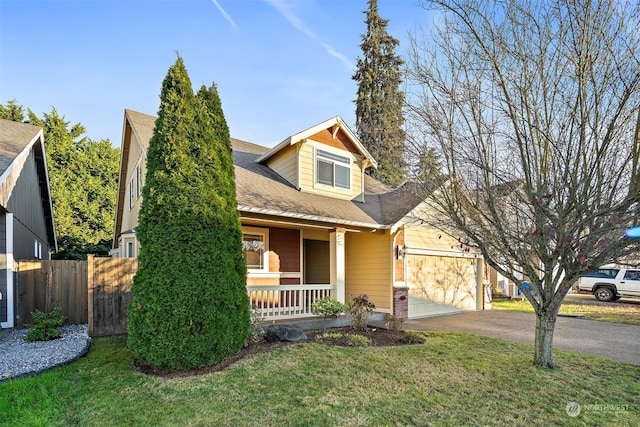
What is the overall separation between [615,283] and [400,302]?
558 inches

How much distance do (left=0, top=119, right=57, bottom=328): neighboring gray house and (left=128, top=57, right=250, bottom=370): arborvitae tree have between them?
15.8 feet

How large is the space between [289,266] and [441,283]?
5561mm

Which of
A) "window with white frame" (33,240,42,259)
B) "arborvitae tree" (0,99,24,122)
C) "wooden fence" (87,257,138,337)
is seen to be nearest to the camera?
"wooden fence" (87,257,138,337)

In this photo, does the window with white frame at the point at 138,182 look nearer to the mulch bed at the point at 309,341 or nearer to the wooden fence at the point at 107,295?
the wooden fence at the point at 107,295


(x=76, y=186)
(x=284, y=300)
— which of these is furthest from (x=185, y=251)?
(x=76, y=186)

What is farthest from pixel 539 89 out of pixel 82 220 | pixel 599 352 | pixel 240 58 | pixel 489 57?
pixel 82 220

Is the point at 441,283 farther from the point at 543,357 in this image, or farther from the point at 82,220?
the point at 82,220

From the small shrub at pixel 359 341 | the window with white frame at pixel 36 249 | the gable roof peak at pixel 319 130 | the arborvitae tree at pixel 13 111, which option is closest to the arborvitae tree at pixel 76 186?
the arborvitae tree at pixel 13 111

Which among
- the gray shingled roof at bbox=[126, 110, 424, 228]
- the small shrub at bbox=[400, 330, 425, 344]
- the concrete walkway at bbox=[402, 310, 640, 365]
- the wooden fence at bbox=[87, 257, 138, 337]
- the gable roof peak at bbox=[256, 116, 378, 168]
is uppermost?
the gable roof peak at bbox=[256, 116, 378, 168]

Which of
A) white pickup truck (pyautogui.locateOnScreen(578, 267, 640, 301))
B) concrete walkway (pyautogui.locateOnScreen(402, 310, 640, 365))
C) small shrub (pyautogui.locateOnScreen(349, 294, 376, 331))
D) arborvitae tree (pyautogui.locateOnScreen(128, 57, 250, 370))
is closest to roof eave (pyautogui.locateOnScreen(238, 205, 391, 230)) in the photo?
arborvitae tree (pyautogui.locateOnScreen(128, 57, 250, 370))

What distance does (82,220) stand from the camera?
23531 mm

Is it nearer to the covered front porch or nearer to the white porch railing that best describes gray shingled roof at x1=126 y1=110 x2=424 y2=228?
the covered front porch

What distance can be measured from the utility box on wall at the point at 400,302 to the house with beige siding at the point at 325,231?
0.03 metres

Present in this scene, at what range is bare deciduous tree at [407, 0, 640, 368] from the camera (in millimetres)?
4402
